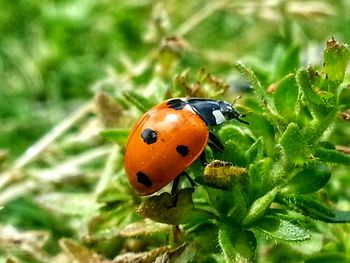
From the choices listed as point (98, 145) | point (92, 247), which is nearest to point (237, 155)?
point (92, 247)

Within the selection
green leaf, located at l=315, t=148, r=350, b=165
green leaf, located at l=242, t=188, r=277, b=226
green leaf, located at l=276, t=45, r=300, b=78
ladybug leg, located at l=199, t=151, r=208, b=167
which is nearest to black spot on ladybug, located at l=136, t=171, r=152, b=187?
ladybug leg, located at l=199, t=151, r=208, b=167

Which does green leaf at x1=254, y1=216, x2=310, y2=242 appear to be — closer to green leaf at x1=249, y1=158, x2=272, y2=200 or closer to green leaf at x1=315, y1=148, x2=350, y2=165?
green leaf at x1=249, y1=158, x2=272, y2=200

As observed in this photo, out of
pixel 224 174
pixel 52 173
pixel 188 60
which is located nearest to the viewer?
pixel 224 174

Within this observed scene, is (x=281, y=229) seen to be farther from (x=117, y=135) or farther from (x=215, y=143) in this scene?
(x=117, y=135)

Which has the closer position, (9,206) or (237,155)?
(237,155)

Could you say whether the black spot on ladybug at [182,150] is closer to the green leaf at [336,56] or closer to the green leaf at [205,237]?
the green leaf at [205,237]

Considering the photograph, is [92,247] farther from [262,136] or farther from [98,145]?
[98,145]
